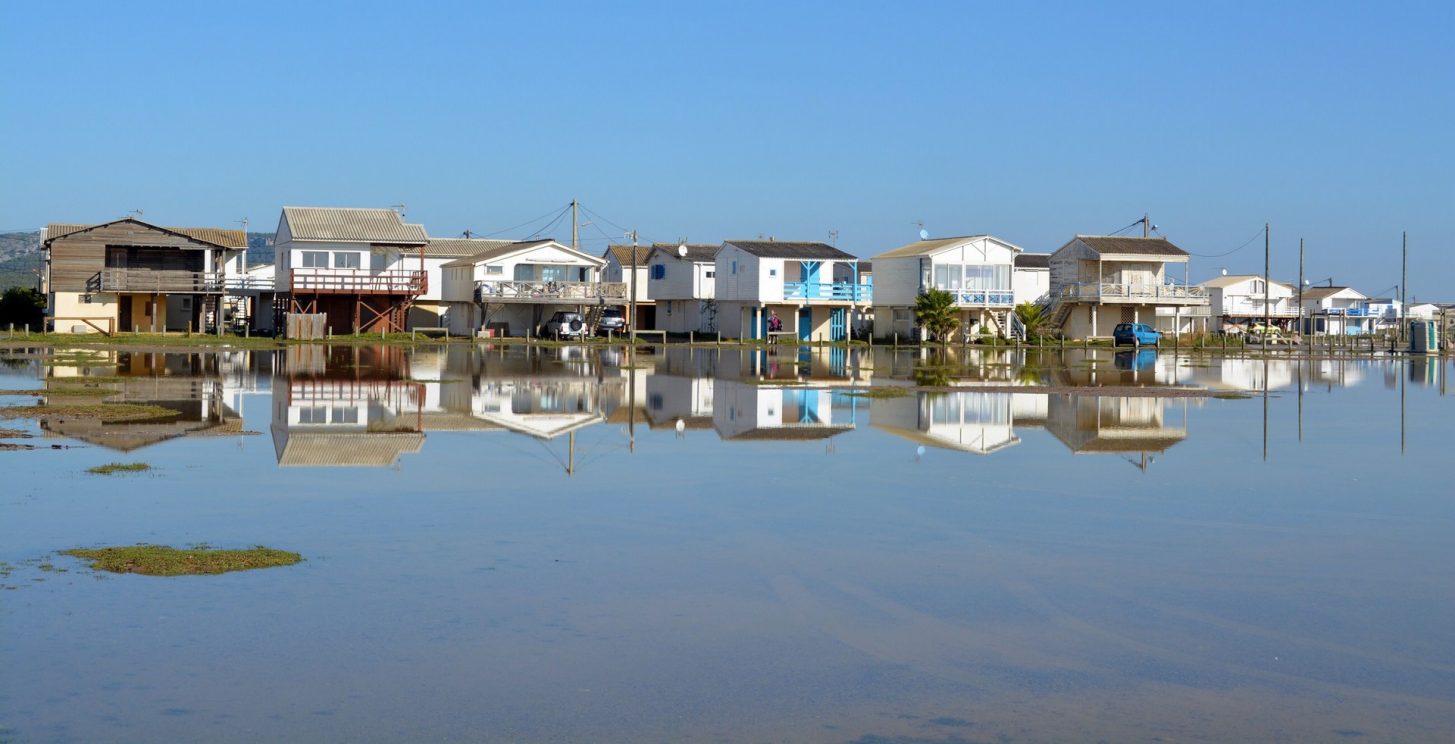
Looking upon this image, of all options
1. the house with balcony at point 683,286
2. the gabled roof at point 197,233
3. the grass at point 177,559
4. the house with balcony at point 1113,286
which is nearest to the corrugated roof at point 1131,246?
the house with balcony at point 1113,286

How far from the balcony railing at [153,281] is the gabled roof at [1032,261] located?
47.9 m

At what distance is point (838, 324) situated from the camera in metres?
80.2

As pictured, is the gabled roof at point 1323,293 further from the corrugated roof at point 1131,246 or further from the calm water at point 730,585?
the calm water at point 730,585

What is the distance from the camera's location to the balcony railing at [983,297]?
76.4 meters

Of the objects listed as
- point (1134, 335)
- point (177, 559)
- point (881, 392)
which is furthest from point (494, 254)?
point (177, 559)

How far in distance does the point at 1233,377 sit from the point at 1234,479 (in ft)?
96.4

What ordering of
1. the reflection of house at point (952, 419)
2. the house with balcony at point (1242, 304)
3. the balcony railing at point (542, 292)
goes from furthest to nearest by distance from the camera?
the house with balcony at point (1242, 304) < the balcony railing at point (542, 292) < the reflection of house at point (952, 419)

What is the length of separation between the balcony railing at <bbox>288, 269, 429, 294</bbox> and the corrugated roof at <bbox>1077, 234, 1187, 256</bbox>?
1427 inches

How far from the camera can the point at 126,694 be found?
8.77 meters

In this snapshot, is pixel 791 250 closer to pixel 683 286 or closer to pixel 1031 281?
pixel 683 286

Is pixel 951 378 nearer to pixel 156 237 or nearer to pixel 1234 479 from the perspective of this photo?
pixel 1234 479

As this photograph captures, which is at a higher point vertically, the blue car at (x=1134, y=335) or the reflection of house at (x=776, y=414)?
the blue car at (x=1134, y=335)

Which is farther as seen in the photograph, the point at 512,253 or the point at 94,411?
the point at 512,253

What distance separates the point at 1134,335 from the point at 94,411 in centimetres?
5994
